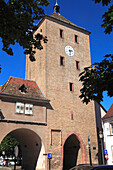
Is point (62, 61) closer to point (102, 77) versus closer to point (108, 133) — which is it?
point (108, 133)

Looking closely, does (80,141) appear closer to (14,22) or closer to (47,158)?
(47,158)

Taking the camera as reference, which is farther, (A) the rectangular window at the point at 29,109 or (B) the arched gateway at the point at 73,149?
(B) the arched gateway at the point at 73,149

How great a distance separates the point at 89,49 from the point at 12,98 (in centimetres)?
1532

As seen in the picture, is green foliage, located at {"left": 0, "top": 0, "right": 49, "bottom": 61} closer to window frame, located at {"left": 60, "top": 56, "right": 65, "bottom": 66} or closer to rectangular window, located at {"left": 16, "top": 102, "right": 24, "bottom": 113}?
rectangular window, located at {"left": 16, "top": 102, "right": 24, "bottom": 113}

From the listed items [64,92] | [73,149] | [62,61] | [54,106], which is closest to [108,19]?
[54,106]

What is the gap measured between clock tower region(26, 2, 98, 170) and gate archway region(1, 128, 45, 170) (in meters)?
1.63

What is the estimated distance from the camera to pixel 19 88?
2248cm

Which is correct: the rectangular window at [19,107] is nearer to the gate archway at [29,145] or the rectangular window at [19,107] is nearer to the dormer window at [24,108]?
the dormer window at [24,108]

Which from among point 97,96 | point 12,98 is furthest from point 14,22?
point 12,98

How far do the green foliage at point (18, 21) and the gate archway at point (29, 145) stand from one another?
16.6 m

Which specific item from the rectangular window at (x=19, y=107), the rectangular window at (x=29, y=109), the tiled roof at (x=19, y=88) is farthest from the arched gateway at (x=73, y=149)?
the rectangular window at (x=19, y=107)

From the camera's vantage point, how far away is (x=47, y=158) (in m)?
22.2

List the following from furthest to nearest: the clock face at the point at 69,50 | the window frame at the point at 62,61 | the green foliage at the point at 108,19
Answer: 1. the clock face at the point at 69,50
2. the window frame at the point at 62,61
3. the green foliage at the point at 108,19

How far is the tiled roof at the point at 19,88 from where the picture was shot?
74.7 ft
